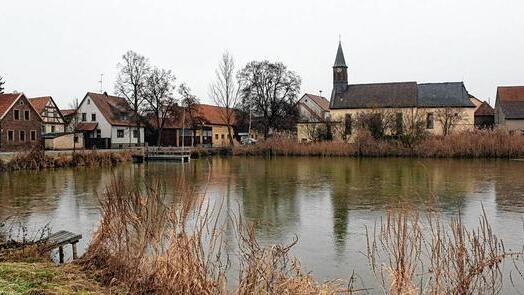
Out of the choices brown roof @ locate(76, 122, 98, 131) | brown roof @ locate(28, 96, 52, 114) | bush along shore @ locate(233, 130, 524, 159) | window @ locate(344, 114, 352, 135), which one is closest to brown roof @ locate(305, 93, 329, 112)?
window @ locate(344, 114, 352, 135)

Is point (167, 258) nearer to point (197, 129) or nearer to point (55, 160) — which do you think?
Result: point (55, 160)

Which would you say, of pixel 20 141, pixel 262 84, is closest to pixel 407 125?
pixel 262 84

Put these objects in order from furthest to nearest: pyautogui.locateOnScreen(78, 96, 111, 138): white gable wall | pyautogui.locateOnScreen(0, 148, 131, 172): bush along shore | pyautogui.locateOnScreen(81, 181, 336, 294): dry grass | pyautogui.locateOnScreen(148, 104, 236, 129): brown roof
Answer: pyautogui.locateOnScreen(148, 104, 236, 129): brown roof, pyautogui.locateOnScreen(78, 96, 111, 138): white gable wall, pyautogui.locateOnScreen(0, 148, 131, 172): bush along shore, pyautogui.locateOnScreen(81, 181, 336, 294): dry grass

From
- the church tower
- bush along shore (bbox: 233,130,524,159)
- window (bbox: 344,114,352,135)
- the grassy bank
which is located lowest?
the grassy bank

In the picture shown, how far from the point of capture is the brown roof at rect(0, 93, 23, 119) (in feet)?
144

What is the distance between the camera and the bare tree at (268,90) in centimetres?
5772

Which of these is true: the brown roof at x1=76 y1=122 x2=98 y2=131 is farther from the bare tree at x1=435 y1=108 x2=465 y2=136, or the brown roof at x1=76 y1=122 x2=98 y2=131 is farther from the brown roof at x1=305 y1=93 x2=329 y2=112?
the bare tree at x1=435 y1=108 x2=465 y2=136

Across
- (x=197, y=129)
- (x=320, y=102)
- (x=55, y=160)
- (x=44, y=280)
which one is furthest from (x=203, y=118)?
(x=44, y=280)

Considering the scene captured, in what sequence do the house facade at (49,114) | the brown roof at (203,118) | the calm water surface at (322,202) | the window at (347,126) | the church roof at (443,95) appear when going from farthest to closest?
the brown roof at (203,118) → the church roof at (443,95) → the house facade at (49,114) → the window at (347,126) → the calm water surface at (322,202)

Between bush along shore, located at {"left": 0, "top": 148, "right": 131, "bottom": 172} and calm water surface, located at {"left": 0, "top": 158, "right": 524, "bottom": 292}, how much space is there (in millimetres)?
4625

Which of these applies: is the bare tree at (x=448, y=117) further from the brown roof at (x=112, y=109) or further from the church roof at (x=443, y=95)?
the brown roof at (x=112, y=109)

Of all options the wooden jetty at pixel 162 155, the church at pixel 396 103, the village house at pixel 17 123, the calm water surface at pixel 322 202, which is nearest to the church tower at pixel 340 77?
the church at pixel 396 103

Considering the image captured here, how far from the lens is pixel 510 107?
58281 mm

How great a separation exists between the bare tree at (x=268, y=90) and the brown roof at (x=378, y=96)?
7.90 m
